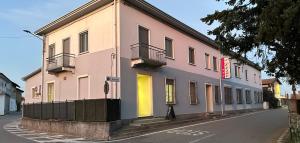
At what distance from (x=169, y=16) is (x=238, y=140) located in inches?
446

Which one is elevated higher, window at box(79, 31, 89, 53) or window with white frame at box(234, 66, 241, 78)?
window at box(79, 31, 89, 53)

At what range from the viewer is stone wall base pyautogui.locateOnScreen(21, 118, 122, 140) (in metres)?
15.5

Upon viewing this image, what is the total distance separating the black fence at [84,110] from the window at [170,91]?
591 cm

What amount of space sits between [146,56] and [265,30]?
33.5 ft

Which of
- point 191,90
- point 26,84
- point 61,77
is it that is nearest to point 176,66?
point 191,90

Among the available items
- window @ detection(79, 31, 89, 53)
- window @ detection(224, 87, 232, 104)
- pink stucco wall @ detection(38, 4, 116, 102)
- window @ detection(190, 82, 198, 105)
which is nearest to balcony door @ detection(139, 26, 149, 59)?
pink stucco wall @ detection(38, 4, 116, 102)

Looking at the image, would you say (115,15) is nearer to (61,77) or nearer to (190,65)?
(61,77)

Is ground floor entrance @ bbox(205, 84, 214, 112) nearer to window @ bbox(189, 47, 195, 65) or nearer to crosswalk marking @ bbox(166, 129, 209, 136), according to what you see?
window @ bbox(189, 47, 195, 65)

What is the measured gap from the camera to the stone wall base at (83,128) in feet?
50.9

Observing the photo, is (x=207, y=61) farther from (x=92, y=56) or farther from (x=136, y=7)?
(x=92, y=56)

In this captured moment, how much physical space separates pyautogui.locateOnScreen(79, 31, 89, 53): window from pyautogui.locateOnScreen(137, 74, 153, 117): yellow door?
400 cm

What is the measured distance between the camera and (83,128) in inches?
652

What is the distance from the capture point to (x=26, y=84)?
31438 millimetres

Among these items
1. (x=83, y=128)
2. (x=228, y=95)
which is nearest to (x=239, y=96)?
(x=228, y=95)
